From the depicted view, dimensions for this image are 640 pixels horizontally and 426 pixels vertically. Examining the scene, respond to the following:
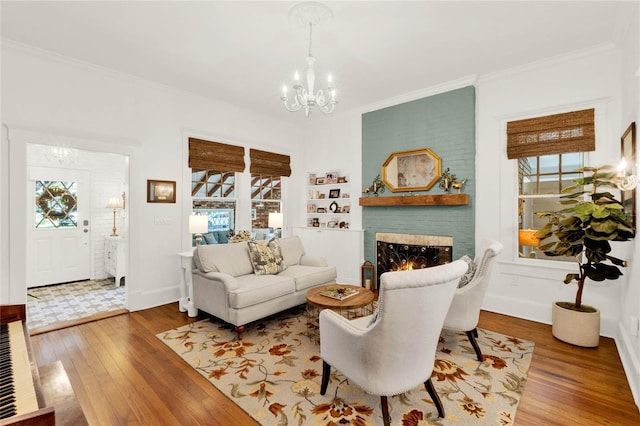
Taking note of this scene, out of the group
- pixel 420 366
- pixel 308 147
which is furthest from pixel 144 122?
pixel 420 366

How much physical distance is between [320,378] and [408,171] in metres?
3.21

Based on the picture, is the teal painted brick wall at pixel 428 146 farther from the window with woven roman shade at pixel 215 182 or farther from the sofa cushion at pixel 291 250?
the window with woven roman shade at pixel 215 182

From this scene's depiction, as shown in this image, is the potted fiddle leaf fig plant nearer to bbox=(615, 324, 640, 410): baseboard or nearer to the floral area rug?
bbox=(615, 324, 640, 410): baseboard

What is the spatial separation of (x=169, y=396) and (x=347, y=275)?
3.34 meters

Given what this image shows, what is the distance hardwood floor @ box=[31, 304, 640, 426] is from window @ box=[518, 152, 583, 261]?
103 centimetres

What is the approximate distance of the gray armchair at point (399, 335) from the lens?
1547 millimetres

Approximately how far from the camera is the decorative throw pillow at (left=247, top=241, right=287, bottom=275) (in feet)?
12.1

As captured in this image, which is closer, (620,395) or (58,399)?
(58,399)

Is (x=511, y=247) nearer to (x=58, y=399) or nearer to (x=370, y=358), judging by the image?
(x=370, y=358)

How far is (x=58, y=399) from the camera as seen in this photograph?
95 centimetres

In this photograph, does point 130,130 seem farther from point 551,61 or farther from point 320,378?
point 551,61

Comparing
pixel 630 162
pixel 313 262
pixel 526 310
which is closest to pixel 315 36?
pixel 313 262

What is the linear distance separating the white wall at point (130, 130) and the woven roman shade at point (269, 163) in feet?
0.99

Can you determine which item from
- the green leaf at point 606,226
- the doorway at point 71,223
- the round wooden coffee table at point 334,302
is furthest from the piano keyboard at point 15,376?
the green leaf at point 606,226
